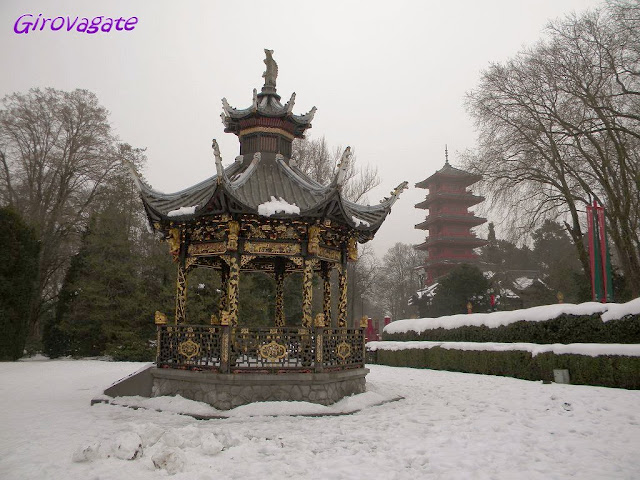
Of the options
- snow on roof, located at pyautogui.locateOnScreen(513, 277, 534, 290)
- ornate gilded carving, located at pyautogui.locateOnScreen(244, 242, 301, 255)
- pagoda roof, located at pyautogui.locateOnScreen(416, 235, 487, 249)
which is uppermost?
pagoda roof, located at pyautogui.locateOnScreen(416, 235, 487, 249)

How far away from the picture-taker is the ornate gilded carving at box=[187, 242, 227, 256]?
9.96m

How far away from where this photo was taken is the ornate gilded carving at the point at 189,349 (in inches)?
378

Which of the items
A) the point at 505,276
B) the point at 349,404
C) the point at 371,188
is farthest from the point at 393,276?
the point at 349,404

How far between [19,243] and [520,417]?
21.5 metres

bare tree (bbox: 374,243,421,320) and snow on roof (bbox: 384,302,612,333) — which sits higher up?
bare tree (bbox: 374,243,421,320)

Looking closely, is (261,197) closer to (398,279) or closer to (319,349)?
(319,349)

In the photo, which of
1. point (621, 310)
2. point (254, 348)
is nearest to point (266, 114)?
point (254, 348)

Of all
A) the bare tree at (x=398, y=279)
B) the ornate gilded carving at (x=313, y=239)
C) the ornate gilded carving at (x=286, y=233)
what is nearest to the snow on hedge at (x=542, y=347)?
the ornate gilded carving at (x=313, y=239)

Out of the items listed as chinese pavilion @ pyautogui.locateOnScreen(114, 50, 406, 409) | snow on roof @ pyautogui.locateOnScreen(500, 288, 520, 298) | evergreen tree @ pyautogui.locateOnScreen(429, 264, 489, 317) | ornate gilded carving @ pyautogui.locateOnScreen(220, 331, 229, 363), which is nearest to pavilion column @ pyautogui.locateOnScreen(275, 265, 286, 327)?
chinese pavilion @ pyautogui.locateOnScreen(114, 50, 406, 409)

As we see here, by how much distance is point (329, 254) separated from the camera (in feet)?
35.0

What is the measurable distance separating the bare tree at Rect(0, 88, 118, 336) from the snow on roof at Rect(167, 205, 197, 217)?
19.0m

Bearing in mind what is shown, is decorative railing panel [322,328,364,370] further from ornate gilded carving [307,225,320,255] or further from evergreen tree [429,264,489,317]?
evergreen tree [429,264,489,317]

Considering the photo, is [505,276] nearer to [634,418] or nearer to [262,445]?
[634,418]

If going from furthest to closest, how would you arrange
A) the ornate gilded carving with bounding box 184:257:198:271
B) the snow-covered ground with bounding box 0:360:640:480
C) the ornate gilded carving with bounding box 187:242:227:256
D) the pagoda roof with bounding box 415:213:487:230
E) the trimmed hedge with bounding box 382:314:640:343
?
the pagoda roof with bounding box 415:213:487:230 < the trimmed hedge with bounding box 382:314:640:343 < the ornate gilded carving with bounding box 184:257:198:271 < the ornate gilded carving with bounding box 187:242:227:256 < the snow-covered ground with bounding box 0:360:640:480
